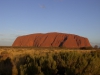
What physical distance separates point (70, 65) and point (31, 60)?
3.37m

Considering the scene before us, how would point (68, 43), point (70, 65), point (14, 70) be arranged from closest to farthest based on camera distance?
point (70, 65)
point (14, 70)
point (68, 43)

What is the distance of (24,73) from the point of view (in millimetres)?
15570

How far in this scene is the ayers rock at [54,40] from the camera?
136 meters

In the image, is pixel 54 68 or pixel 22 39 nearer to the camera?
pixel 54 68

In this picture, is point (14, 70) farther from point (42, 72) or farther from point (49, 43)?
point (49, 43)

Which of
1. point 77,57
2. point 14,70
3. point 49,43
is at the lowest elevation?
point 49,43

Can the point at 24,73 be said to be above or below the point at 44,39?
above

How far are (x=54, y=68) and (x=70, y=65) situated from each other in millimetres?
1085

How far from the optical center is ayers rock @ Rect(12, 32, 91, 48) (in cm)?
13650

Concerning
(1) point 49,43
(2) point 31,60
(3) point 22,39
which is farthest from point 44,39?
(2) point 31,60

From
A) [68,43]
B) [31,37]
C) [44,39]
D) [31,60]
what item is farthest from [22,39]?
[31,60]

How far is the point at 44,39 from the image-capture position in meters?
149

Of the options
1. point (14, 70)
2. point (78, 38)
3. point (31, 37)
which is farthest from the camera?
point (31, 37)

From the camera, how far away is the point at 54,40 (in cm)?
14600
